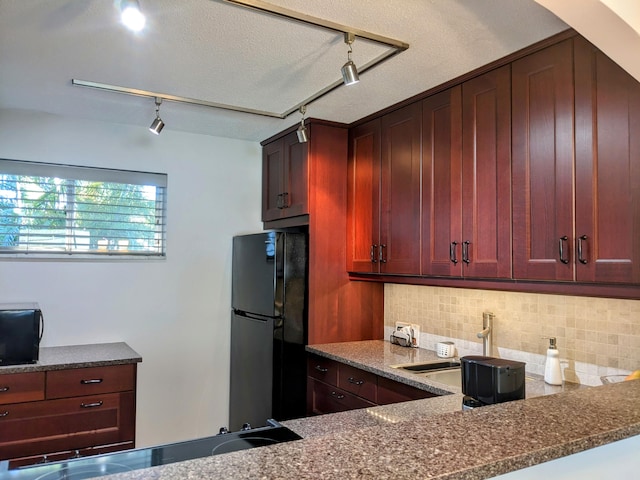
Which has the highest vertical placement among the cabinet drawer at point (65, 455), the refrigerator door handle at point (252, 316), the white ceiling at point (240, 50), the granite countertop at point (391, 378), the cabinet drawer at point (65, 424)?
the white ceiling at point (240, 50)

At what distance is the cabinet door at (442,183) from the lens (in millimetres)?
2457

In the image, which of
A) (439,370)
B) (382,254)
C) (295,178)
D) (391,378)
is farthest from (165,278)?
(439,370)

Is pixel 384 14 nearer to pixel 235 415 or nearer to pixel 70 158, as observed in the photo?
pixel 70 158

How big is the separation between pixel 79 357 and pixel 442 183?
7.53 ft

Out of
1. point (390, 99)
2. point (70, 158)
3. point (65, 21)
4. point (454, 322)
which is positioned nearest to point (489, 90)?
point (390, 99)

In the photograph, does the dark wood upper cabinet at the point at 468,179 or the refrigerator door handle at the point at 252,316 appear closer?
the dark wood upper cabinet at the point at 468,179

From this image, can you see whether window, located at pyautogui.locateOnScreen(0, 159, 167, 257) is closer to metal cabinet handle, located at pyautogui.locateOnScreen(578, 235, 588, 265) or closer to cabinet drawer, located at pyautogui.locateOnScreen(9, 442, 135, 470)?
cabinet drawer, located at pyautogui.locateOnScreen(9, 442, 135, 470)

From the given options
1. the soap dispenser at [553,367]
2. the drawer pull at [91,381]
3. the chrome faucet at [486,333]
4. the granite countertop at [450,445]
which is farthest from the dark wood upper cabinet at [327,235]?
the granite countertop at [450,445]

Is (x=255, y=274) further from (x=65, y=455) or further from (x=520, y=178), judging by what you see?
(x=520, y=178)

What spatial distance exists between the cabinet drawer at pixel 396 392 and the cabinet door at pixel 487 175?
0.62 metres

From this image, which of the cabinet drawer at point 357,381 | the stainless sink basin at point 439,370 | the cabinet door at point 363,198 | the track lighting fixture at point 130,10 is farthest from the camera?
the cabinet door at point 363,198

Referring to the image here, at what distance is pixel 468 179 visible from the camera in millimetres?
2389

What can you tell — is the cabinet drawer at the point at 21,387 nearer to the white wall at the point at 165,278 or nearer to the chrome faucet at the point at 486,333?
the white wall at the point at 165,278

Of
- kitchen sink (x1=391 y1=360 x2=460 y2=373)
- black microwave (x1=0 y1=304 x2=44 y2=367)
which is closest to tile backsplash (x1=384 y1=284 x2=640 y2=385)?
kitchen sink (x1=391 y1=360 x2=460 y2=373)
